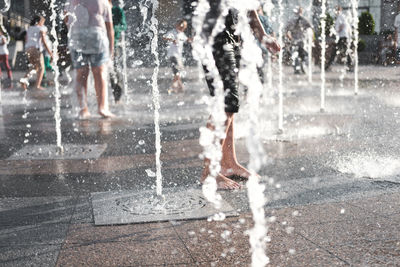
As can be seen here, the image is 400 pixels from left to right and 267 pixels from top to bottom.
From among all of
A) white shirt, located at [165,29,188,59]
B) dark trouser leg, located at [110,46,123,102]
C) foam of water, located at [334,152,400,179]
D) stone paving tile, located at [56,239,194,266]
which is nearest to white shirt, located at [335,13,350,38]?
white shirt, located at [165,29,188,59]

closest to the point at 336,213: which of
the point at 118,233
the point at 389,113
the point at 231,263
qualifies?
the point at 231,263

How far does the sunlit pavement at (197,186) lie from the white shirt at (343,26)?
31.8ft

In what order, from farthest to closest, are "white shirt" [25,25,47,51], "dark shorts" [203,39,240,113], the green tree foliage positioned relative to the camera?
the green tree foliage → "white shirt" [25,25,47,51] → "dark shorts" [203,39,240,113]

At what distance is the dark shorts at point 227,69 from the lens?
4637 mm

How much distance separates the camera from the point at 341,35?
63.4 ft

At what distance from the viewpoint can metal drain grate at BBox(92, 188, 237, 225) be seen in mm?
3891

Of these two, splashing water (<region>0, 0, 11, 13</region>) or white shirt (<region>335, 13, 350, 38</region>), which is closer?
splashing water (<region>0, 0, 11, 13</region>)

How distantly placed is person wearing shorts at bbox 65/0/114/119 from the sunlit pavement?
0.76 metres

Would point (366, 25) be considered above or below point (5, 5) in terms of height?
below

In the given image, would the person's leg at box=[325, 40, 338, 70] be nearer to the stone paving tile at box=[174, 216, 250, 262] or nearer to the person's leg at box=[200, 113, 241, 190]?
the person's leg at box=[200, 113, 241, 190]

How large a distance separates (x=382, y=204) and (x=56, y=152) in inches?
138

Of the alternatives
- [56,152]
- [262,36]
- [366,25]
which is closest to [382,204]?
[262,36]

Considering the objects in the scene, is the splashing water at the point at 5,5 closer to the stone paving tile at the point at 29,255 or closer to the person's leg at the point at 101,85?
the person's leg at the point at 101,85

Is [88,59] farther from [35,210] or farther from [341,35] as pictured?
[341,35]
